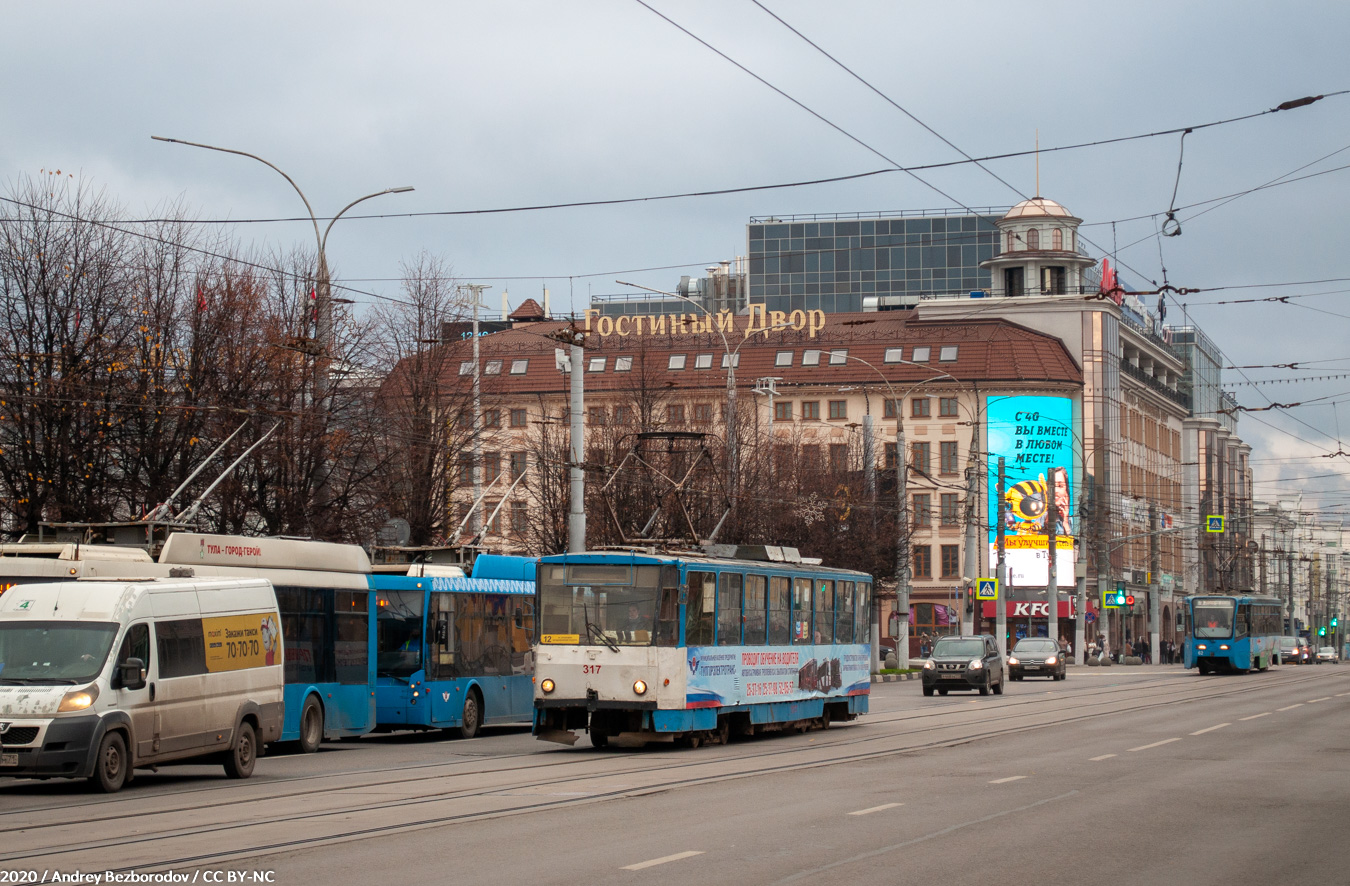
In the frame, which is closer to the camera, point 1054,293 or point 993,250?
point 1054,293

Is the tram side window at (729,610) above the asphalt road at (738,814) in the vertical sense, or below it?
above

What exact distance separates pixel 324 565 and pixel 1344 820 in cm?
1395

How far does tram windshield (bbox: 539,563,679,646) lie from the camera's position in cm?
2161

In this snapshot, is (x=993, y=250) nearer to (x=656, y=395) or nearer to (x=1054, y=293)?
(x=1054, y=293)

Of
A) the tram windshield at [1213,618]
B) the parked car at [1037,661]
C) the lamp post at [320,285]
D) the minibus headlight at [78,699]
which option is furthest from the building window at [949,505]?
the minibus headlight at [78,699]

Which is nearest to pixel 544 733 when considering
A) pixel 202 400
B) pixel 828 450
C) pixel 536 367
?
pixel 202 400

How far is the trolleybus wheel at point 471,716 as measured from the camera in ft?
86.3

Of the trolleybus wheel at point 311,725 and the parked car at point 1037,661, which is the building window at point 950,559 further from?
the trolleybus wheel at point 311,725

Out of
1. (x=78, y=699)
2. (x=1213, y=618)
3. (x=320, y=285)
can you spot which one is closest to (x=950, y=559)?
(x=1213, y=618)

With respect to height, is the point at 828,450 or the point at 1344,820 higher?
the point at 828,450

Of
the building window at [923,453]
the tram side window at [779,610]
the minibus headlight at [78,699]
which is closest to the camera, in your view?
the minibus headlight at [78,699]

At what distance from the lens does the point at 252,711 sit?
59.5 ft

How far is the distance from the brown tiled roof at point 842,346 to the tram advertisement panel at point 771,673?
56.0 metres

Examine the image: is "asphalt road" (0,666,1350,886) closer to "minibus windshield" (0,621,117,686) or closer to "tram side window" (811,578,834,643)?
"minibus windshield" (0,621,117,686)
